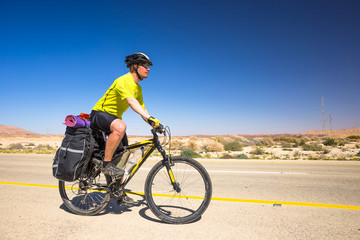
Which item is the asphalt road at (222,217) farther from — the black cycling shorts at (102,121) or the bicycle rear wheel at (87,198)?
the black cycling shorts at (102,121)

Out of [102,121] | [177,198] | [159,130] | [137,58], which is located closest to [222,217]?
[177,198]

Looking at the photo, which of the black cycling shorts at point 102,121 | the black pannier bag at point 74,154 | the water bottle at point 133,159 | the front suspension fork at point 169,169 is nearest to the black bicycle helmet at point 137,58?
the black cycling shorts at point 102,121

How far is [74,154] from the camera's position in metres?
3.26

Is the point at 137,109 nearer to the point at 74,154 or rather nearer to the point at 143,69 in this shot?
the point at 143,69

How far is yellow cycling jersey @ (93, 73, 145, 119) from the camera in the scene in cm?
327

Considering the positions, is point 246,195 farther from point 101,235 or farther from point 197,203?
point 101,235

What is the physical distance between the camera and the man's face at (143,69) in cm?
355

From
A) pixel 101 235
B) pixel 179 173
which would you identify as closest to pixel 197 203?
pixel 179 173

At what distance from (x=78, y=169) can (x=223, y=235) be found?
226cm

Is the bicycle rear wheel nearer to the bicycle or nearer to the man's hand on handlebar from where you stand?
the bicycle

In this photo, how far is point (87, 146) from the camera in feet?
10.9

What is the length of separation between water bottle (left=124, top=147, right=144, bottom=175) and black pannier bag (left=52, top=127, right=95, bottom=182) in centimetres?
62

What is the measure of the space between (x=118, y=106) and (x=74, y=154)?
Result: 1.00m

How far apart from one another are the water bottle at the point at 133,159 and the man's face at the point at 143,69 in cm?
123
